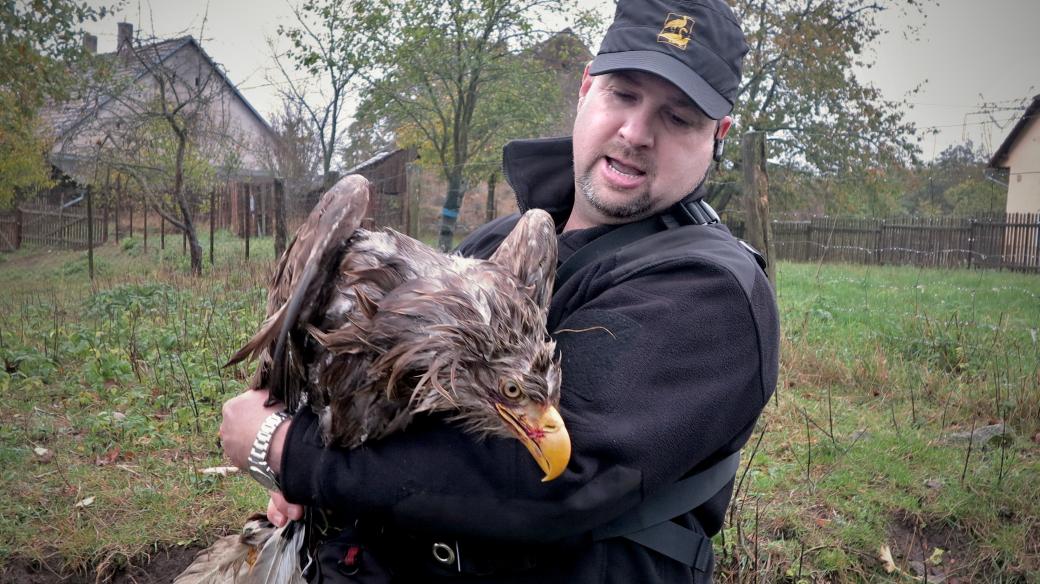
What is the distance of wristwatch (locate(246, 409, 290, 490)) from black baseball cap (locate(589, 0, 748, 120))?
1611mm

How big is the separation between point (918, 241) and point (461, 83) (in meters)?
12.4

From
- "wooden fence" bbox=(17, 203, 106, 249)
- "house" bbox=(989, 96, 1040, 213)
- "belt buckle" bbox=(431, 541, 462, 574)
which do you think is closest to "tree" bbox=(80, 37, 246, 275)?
"wooden fence" bbox=(17, 203, 106, 249)

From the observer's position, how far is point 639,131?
2627 millimetres

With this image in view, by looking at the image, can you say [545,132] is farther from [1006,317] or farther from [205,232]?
[1006,317]

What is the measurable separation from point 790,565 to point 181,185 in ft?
45.6

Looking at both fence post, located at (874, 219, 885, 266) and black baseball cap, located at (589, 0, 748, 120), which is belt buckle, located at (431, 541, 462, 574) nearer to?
black baseball cap, located at (589, 0, 748, 120)

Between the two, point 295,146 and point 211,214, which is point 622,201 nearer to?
point 211,214

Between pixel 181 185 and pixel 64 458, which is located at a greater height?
pixel 181 185

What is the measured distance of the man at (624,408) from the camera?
Answer: 186 centimetres

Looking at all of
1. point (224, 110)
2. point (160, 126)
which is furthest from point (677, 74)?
point (224, 110)

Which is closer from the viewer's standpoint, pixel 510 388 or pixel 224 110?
pixel 510 388

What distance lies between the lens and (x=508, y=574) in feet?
6.86

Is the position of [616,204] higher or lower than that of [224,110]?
lower

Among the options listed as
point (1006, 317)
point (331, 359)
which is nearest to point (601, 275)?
point (331, 359)
